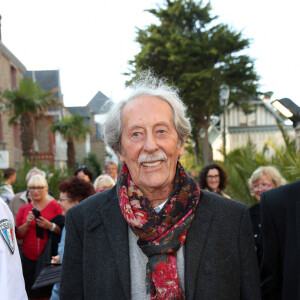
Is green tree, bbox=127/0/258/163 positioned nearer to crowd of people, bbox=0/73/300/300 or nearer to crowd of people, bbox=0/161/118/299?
crowd of people, bbox=0/161/118/299

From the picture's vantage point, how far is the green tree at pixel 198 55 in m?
26.0

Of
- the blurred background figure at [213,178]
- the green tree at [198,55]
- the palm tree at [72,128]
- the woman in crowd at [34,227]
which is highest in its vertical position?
the green tree at [198,55]

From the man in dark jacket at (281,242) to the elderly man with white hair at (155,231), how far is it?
0.80 ft

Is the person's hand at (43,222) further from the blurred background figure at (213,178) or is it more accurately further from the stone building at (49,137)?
the stone building at (49,137)

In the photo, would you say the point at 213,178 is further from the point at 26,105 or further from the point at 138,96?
the point at 26,105

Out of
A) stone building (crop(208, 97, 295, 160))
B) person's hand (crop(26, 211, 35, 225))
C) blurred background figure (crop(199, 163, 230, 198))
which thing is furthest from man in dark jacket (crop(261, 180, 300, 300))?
stone building (crop(208, 97, 295, 160))

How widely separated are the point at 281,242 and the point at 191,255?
615 mm

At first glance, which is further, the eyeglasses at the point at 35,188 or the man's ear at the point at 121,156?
the eyeglasses at the point at 35,188

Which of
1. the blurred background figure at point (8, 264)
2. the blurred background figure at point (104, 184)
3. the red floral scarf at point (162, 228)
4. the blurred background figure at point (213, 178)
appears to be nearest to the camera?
the red floral scarf at point (162, 228)

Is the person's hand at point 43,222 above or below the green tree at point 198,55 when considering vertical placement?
below

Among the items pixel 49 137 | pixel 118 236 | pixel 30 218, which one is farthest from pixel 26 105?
pixel 118 236

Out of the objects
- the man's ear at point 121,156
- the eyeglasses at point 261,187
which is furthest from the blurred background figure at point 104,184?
the man's ear at point 121,156

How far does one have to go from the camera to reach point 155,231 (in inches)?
86.4

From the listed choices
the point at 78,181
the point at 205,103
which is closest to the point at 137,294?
the point at 78,181
